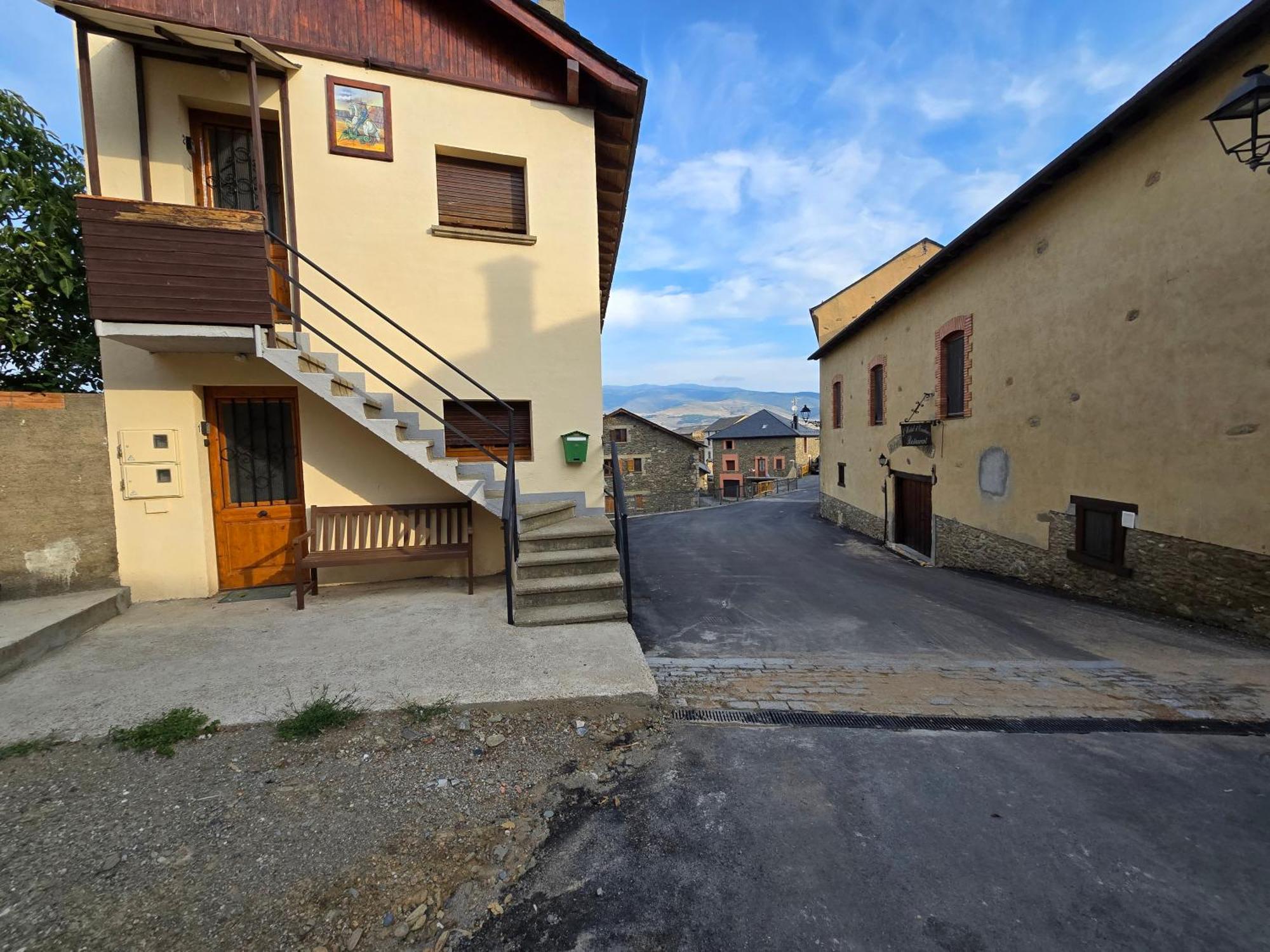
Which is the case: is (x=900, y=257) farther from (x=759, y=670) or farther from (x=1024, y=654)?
(x=759, y=670)

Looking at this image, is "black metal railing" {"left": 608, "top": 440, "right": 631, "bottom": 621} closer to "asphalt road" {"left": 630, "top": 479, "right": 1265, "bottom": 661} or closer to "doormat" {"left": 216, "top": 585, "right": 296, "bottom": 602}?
"asphalt road" {"left": 630, "top": 479, "right": 1265, "bottom": 661}

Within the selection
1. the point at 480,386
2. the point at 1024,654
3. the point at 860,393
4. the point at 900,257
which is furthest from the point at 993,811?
the point at 900,257

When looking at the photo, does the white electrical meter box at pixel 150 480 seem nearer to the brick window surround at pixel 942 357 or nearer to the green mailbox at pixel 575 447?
the green mailbox at pixel 575 447

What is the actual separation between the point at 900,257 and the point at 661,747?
23028mm

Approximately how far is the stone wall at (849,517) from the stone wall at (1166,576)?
18.6 feet

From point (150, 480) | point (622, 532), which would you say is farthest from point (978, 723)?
point (150, 480)

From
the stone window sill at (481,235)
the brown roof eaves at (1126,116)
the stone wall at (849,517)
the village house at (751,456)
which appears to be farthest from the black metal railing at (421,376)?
the village house at (751,456)

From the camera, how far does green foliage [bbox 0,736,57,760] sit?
272cm

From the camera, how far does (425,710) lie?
10.3 feet

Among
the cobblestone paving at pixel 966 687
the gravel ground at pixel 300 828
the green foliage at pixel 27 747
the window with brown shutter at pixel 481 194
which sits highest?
the window with brown shutter at pixel 481 194

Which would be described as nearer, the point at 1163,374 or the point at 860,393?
the point at 1163,374

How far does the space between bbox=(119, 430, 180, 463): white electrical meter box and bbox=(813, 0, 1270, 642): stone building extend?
11.2m

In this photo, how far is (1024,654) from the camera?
478 centimetres

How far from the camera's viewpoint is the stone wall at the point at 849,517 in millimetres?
14450
